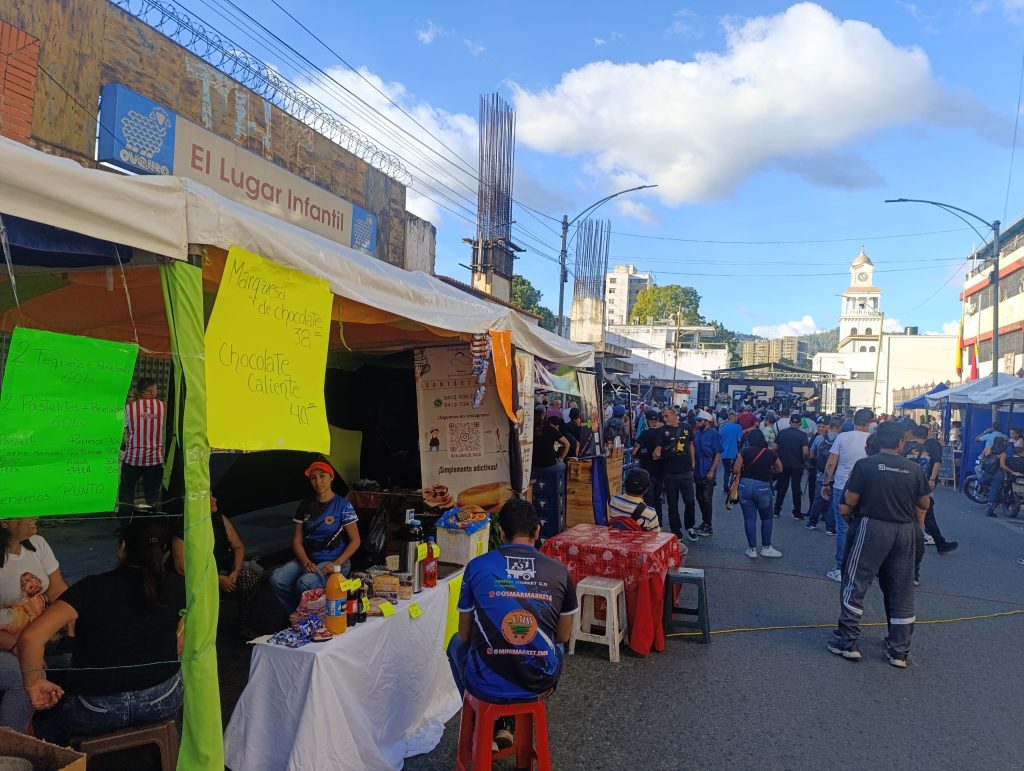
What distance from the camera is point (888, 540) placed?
201 inches

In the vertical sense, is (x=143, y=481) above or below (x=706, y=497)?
above

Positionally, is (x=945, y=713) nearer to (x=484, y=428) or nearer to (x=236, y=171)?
(x=484, y=428)

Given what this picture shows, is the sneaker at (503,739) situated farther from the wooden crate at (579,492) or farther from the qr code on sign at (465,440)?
the wooden crate at (579,492)

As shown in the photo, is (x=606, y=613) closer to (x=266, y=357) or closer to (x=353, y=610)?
(x=353, y=610)

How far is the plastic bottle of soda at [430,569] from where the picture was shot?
4.37m

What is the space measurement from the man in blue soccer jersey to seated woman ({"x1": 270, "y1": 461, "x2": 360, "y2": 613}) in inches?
71.5

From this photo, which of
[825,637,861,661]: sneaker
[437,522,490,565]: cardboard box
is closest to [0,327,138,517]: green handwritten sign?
[437,522,490,565]: cardboard box

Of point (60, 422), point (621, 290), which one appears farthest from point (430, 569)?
point (621, 290)

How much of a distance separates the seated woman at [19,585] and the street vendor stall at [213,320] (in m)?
1.03

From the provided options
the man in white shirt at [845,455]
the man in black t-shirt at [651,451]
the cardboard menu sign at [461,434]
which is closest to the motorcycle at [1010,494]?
the man in white shirt at [845,455]

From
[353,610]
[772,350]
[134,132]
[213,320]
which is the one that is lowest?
[353,610]

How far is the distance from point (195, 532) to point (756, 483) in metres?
6.65

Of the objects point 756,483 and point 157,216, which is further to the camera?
point 756,483

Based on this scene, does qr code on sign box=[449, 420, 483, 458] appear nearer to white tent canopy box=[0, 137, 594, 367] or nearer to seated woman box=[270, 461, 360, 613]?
seated woman box=[270, 461, 360, 613]
